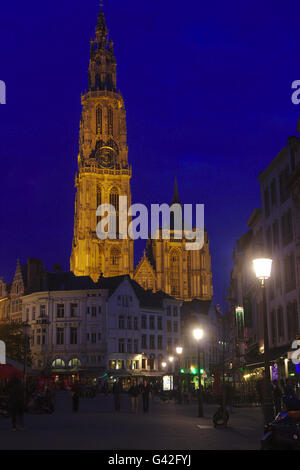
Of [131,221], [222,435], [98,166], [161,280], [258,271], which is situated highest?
[98,166]

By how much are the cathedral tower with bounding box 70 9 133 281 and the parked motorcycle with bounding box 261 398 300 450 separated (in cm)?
10171

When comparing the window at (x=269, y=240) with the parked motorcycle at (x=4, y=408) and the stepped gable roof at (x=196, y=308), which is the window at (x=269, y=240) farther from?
the stepped gable roof at (x=196, y=308)

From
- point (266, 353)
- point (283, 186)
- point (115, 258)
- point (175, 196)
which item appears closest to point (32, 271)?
point (115, 258)

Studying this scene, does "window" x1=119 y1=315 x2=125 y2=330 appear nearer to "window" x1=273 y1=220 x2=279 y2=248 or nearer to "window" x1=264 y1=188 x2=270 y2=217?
"window" x1=264 y1=188 x2=270 y2=217

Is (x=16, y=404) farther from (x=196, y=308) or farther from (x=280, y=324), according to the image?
(x=196, y=308)

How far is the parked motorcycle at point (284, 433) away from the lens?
12828 millimetres

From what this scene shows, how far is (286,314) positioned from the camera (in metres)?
37.3

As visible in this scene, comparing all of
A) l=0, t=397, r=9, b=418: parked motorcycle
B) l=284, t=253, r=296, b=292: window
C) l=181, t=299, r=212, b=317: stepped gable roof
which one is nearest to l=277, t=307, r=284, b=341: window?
l=284, t=253, r=296, b=292: window

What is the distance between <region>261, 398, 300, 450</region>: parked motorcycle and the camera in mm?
12828

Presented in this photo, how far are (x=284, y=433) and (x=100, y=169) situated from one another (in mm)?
113971

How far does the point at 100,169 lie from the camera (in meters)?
125

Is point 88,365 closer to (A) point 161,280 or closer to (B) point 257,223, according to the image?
(B) point 257,223

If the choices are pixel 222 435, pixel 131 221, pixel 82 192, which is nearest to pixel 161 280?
pixel 131 221
